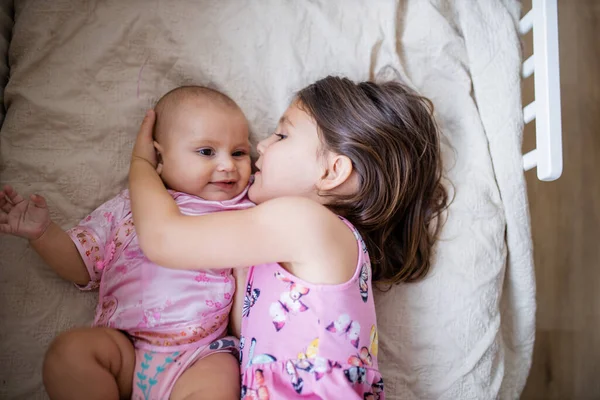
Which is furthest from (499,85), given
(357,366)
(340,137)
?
(357,366)

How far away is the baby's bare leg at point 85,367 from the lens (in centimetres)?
87

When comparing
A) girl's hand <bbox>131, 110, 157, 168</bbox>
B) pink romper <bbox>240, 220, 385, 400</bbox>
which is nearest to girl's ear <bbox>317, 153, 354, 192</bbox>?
pink romper <bbox>240, 220, 385, 400</bbox>

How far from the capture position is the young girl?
879 millimetres

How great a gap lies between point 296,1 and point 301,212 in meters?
0.66

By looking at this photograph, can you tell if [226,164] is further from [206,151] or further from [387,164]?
[387,164]

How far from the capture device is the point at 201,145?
1.04m

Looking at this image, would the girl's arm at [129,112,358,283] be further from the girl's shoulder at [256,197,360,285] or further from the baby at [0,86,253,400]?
the baby at [0,86,253,400]

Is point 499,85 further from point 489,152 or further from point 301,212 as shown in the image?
point 301,212

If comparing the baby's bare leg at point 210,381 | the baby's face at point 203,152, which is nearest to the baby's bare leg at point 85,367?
the baby's bare leg at point 210,381

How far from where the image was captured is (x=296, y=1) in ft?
4.14

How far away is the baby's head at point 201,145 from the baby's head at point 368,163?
0.20ft

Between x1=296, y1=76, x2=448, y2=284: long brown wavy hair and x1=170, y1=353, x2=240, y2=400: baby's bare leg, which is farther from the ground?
x1=296, y1=76, x2=448, y2=284: long brown wavy hair

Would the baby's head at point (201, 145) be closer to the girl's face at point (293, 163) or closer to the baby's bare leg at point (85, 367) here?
the girl's face at point (293, 163)

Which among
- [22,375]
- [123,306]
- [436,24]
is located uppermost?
[436,24]
